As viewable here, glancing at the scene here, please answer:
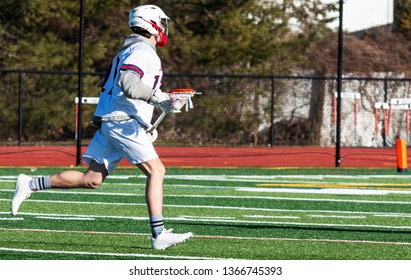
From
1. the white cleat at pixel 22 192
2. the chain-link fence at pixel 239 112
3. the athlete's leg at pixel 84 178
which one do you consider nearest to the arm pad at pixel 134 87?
the athlete's leg at pixel 84 178

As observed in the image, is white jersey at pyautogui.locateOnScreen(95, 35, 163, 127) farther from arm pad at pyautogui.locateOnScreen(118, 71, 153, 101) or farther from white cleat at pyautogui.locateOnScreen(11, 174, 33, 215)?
white cleat at pyautogui.locateOnScreen(11, 174, 33, 215)

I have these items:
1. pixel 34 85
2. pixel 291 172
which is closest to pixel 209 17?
pixel 34 85

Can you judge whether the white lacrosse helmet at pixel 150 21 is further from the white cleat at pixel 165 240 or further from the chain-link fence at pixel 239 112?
the chain-link fence at pixel 239 112

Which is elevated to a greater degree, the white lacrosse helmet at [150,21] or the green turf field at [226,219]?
the white lacrosse helmet at [150,21]

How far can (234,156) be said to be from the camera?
2547 centimetres

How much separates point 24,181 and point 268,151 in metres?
17.7

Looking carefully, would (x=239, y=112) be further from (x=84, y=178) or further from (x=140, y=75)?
(x=140, y=75)

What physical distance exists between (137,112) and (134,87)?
0.36 meters

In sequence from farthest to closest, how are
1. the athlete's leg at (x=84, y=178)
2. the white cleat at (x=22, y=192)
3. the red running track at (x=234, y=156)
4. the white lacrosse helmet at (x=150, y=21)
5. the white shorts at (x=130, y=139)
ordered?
the red running track at (x=234, y=156) → the white cleat at (x=22, y=192) → the athlete's leg at (x=84, y=178) → the white lacrosse helmet at (x=150, y=21) → the white shorts at (x=130, y=139)

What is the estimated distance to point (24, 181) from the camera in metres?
9.90

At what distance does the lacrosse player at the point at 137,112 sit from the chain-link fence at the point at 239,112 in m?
17.0

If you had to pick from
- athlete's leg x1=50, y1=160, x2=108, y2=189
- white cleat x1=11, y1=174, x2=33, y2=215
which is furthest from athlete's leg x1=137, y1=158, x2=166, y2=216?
white cleat x1=11, y1=174, x2=33, y2=215

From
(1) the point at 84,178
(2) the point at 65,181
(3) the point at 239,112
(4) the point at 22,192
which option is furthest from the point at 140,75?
(3) the point at 239,112

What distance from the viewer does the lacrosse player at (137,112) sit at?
9031 mm
